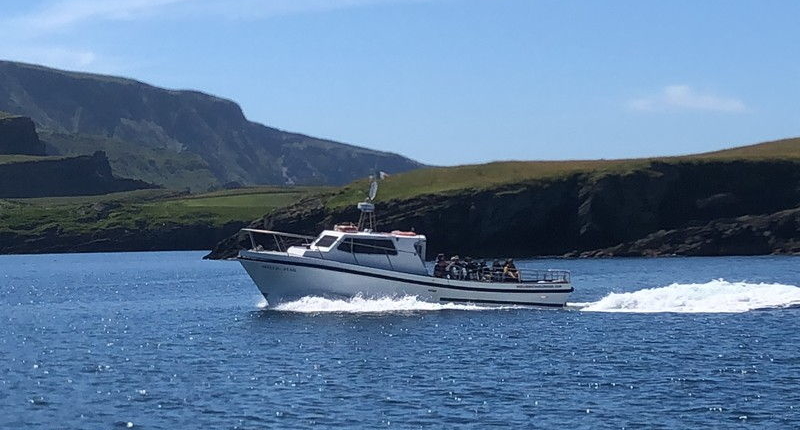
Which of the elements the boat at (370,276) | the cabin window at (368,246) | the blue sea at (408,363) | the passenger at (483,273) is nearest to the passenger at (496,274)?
the boat at (370,276)

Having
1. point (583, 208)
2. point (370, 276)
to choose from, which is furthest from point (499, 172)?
point (370, 276)

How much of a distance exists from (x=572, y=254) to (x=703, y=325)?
7591 cm

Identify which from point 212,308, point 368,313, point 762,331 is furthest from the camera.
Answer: point 212,308

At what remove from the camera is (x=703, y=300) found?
62.8 metres

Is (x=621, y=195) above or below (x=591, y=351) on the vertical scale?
above

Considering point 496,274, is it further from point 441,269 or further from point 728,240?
point 728,240

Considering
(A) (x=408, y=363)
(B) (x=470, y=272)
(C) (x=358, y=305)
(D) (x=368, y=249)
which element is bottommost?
(A) (x=408, y=363)

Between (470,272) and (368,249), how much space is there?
5.59 metres

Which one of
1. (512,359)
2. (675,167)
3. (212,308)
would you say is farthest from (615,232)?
(512,359)

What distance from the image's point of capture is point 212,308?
2697 inches

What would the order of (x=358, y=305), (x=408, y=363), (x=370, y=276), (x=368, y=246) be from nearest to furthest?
(x=408, y=363) → (x=358, y=305) → (x=370, y=276) → (x=368, y=246)

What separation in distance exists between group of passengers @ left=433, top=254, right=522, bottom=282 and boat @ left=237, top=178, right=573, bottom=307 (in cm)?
7

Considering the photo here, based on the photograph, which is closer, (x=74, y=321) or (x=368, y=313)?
(x=368, y=313)

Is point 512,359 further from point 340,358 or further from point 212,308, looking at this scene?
point 212,308
